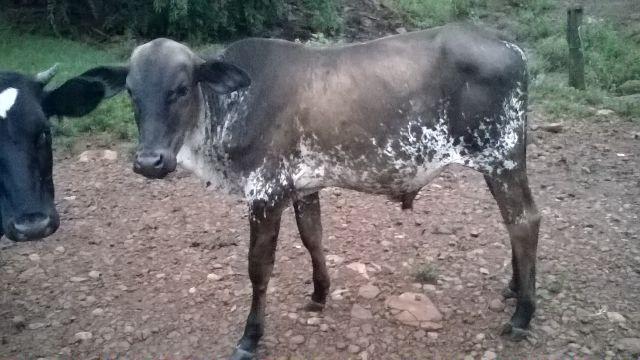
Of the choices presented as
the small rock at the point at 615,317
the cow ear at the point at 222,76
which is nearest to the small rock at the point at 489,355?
the small rock at the point at 615,317

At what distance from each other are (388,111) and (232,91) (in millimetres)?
864

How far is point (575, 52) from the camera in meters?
7.83

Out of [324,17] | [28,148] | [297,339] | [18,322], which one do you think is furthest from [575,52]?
[18,322]

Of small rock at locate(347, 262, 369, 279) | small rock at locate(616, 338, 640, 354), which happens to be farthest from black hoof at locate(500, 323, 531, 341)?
small rock at locate(347, 262, 369, 279)

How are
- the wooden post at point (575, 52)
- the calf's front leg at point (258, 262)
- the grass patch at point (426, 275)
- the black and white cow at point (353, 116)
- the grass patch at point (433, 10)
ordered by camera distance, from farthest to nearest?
the grass patch at point (433, 10), the wooden post at point (575, 52), the grass patch at point (426, 275), the calf's front leg at point (258, 262), the black and white cow at point (353, 116)

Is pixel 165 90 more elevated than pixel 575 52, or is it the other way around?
pixel 165 90

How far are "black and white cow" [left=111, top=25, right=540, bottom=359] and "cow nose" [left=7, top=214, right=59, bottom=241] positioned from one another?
2.77 ft

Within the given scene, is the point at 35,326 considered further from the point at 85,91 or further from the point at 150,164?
the point at 150,164

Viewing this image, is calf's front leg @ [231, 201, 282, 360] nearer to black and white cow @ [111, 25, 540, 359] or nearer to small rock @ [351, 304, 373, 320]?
black and white cow @ [111, 25, 540, 359]

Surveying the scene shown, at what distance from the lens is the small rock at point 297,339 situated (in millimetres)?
3812

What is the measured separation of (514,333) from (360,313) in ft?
3.20

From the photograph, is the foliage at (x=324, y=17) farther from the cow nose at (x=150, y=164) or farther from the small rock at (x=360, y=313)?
the cow nose at (x=150, y=164)

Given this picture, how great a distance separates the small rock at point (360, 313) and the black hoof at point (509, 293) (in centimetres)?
91

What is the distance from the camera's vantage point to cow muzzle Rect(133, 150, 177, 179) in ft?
9.87
